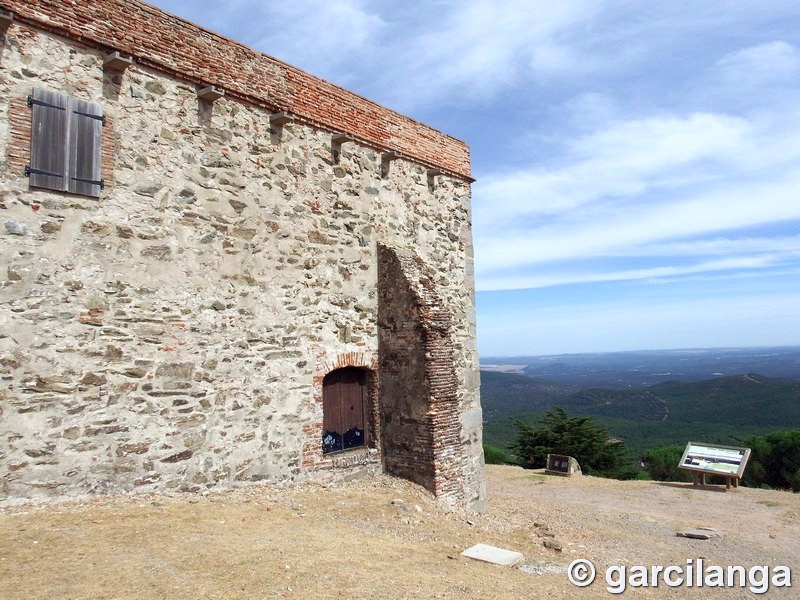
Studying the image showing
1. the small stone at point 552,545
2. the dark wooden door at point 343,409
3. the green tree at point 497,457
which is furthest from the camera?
the green tree at point 497,457

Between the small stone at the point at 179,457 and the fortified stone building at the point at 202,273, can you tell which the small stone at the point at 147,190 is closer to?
the fortified stone building at the point at 202,273

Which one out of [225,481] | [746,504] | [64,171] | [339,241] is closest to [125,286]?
[64,171]

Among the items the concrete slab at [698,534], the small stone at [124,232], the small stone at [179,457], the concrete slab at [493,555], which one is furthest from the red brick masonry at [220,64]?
the concrete slab at [698,534]

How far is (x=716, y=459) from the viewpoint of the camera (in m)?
15.7

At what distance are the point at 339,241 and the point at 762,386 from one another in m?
93.1

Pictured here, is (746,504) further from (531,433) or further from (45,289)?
(45,289)

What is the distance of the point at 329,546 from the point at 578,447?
1897 centimetres

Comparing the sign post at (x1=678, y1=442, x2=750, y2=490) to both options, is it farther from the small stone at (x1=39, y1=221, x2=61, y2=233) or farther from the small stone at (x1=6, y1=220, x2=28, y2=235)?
the small stone at (x1=6, y1=220, x2=28, y2=235)

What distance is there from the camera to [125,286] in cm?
704

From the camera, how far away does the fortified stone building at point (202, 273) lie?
20.9 ft

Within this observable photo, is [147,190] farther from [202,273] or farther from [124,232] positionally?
[202,273]

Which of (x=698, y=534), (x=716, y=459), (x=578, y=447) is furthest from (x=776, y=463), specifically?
(x=698, y=534)

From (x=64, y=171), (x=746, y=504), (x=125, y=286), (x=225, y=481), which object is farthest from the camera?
(x=746, y=504)

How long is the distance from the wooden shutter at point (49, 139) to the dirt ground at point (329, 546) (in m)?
3.62
